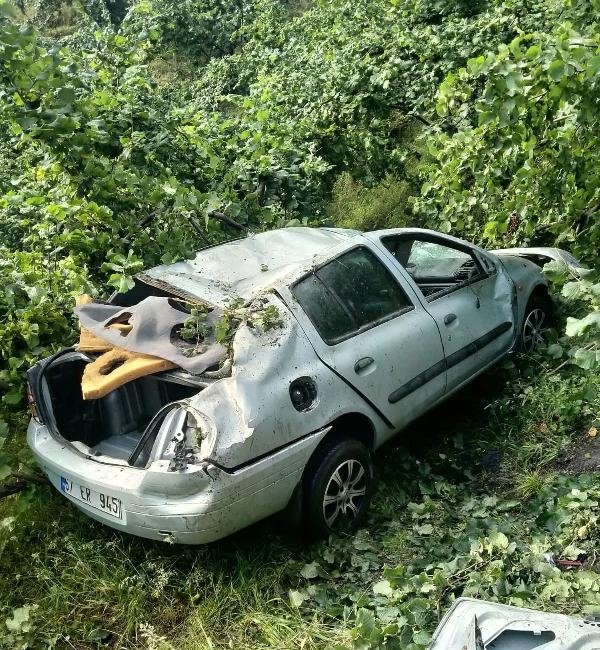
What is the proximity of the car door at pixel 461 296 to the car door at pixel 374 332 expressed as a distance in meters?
0.18

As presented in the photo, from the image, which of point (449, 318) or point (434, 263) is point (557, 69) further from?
point (434, 263)

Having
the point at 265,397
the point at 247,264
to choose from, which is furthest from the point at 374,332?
the point at 265,397

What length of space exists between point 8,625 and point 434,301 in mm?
3112

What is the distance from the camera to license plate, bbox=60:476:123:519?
137 inches

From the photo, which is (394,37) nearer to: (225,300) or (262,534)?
(225,300)

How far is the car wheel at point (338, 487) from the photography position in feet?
12.3

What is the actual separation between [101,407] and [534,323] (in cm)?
351

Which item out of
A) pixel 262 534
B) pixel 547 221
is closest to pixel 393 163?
pixel 547 221

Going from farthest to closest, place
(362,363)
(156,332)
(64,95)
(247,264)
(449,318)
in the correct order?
(64,95) → (449,318) → (247,264) → (362,363) → (156,332)

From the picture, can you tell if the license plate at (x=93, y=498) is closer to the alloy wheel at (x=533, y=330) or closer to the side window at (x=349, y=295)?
the side window at (x=349, y=295)

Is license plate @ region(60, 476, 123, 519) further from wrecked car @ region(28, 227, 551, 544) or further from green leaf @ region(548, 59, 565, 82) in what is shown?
green leaf @ region(548, 59, 565, 82)

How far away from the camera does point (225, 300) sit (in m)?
3.90

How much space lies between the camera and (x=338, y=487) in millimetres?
3898

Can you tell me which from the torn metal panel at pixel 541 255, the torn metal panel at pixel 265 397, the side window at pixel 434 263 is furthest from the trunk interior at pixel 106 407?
the torn metal panel at pixel 541 255
